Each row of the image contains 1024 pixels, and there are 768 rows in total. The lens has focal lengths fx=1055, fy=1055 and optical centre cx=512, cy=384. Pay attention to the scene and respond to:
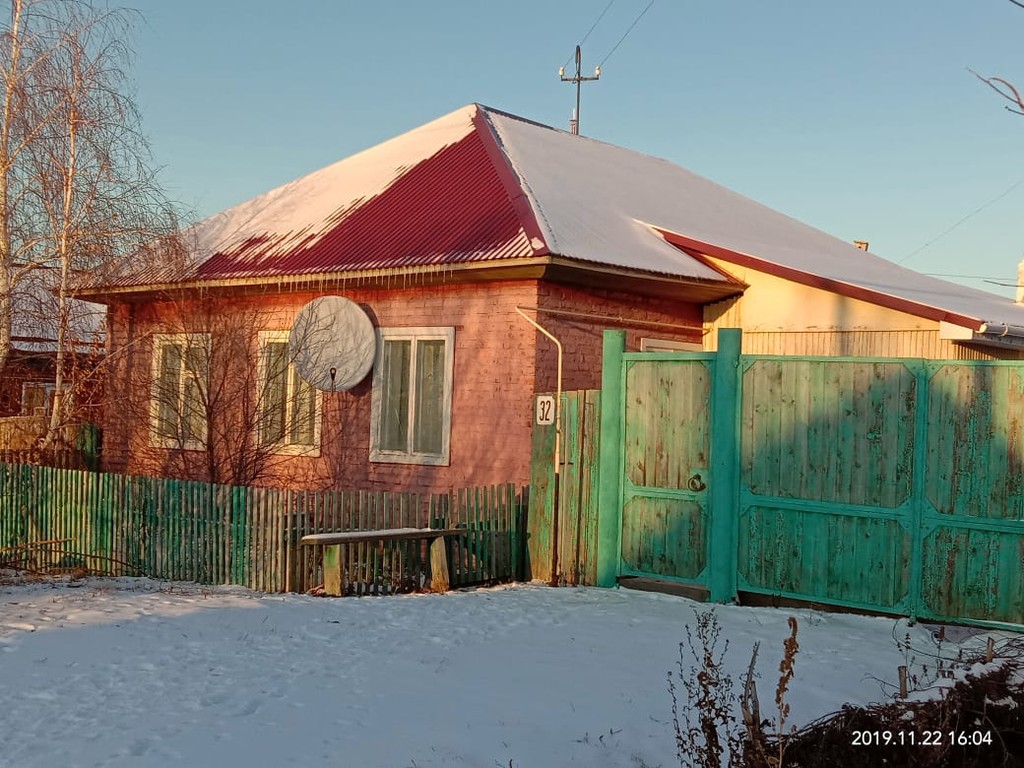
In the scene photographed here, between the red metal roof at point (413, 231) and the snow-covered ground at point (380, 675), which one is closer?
the snow-covered ground at point (380, 675)

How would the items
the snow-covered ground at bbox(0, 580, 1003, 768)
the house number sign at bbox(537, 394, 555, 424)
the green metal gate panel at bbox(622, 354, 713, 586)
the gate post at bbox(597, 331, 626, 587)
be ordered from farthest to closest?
the house number sign at bbox(537, 394, 555, 424) < the gate post at bbox(597, 331, 626, 587) < the green metal gate panel at bbox(622, 354, 713, 586) < the snow-covered ground at bbox(0, 580, 1003, 768)

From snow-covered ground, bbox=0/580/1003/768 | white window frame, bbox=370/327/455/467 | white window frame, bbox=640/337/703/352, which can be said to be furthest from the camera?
Answer: white window frame, bbox=640/337/703/352

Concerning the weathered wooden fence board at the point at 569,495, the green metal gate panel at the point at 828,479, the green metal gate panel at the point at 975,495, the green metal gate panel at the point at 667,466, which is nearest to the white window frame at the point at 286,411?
the weathered wooden fence board at the point at 569,495

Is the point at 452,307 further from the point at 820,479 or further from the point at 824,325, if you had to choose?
the point at 820,479

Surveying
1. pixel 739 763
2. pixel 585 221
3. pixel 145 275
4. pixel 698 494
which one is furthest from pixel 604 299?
pixel 739 763

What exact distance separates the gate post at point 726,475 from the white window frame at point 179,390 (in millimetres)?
7676

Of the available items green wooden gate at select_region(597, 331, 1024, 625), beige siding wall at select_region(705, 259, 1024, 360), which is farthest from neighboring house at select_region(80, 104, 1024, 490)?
green wooden gate at select_region(597, 331, 1024, 625)

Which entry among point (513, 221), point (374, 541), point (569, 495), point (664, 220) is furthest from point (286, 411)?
point (664, 220)

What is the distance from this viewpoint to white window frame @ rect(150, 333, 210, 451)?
559 inches

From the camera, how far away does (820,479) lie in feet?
26.7

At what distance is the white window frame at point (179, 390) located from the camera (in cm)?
1421

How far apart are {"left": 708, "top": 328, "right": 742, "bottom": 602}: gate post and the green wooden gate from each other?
0.04 ft

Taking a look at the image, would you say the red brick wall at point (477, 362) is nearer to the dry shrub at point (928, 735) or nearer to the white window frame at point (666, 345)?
the white window frame at point (666, 345)

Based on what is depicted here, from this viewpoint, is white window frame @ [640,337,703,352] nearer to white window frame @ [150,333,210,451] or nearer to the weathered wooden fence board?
the weathered wooden fence board
